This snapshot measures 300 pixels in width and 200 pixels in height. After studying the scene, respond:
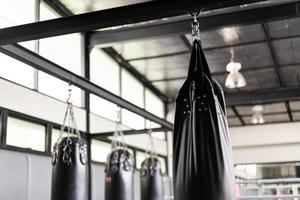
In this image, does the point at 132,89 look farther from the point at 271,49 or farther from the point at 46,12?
the point at 46,12

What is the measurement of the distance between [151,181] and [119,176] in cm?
140

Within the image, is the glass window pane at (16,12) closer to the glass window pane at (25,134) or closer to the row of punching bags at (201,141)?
the glass window pane at (25,134)

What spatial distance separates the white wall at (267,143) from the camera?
34.5ft

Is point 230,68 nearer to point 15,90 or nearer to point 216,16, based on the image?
point 216,16

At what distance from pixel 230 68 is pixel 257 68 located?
2066 mm

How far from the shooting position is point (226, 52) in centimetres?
703

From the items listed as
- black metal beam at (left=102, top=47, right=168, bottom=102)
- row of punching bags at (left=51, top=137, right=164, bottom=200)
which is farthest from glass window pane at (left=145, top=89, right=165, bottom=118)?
row of punching bags at (left=51, top=137, right=164, bottom=200)

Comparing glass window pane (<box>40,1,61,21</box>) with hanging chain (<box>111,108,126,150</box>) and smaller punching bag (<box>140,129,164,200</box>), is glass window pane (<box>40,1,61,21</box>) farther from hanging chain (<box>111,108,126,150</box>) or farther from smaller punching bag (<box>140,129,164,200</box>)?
smaller punching bag (<box>140,129,164,200</box>)

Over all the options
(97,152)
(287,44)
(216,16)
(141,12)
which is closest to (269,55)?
(287,44)

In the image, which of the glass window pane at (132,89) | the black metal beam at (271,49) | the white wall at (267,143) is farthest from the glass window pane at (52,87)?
the white wall at (267,143)

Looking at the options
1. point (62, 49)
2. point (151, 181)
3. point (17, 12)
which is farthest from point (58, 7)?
point (151, 181)

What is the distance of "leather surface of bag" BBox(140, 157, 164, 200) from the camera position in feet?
20.5

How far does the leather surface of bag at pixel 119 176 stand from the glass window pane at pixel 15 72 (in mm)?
1361

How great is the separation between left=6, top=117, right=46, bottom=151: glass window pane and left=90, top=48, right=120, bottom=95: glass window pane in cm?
173
